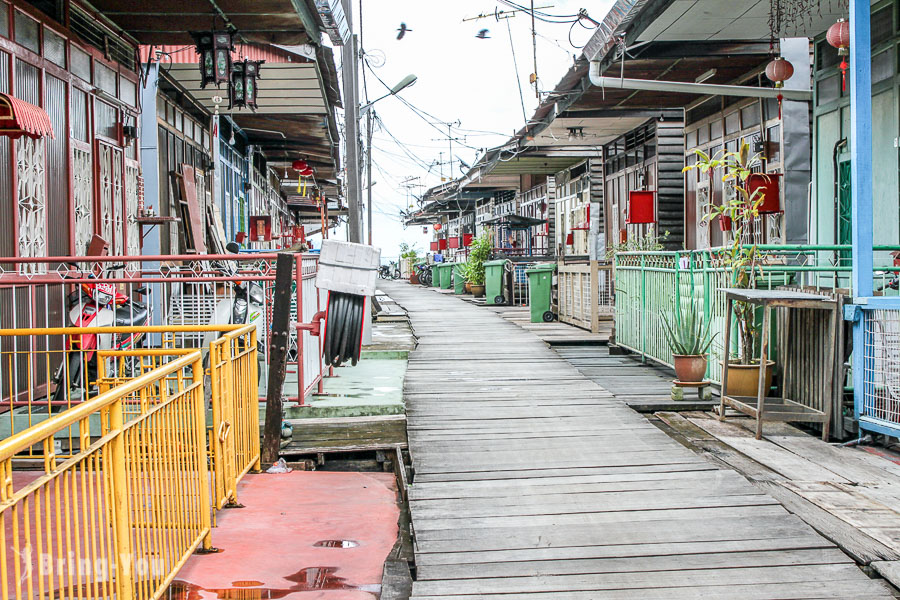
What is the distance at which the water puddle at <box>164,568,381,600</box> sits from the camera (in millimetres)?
3625

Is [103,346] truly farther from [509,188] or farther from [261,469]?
[509,188]

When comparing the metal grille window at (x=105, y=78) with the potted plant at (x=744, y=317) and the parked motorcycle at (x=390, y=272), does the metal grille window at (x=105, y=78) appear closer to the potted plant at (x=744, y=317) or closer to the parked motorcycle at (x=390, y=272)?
the potted plant at (x=744, y=317)

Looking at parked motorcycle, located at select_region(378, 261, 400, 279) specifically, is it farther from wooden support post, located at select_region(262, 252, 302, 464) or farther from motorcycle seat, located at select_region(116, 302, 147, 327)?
wooden support post, located at select_region(262, 252, 302, 464)

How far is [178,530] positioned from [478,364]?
21.9 ft

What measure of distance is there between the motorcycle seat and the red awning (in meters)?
1.73

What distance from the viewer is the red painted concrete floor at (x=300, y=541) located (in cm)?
373

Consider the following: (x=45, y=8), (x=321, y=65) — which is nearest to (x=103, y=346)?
(x=45, y=8)

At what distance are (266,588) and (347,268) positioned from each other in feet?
12.5

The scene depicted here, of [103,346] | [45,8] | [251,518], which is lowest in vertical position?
[251,518]

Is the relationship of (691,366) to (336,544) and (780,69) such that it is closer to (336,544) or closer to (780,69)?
(336,544)

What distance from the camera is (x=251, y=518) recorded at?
15.6 feet

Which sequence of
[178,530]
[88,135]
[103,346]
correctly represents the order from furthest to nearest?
[88,135], [103,346], [178,530]

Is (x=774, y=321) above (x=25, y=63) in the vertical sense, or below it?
below

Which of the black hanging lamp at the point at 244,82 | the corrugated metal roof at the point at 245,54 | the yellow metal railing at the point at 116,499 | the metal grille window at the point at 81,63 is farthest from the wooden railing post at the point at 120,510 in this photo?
the corrugated metal roof at the point at 245,54
